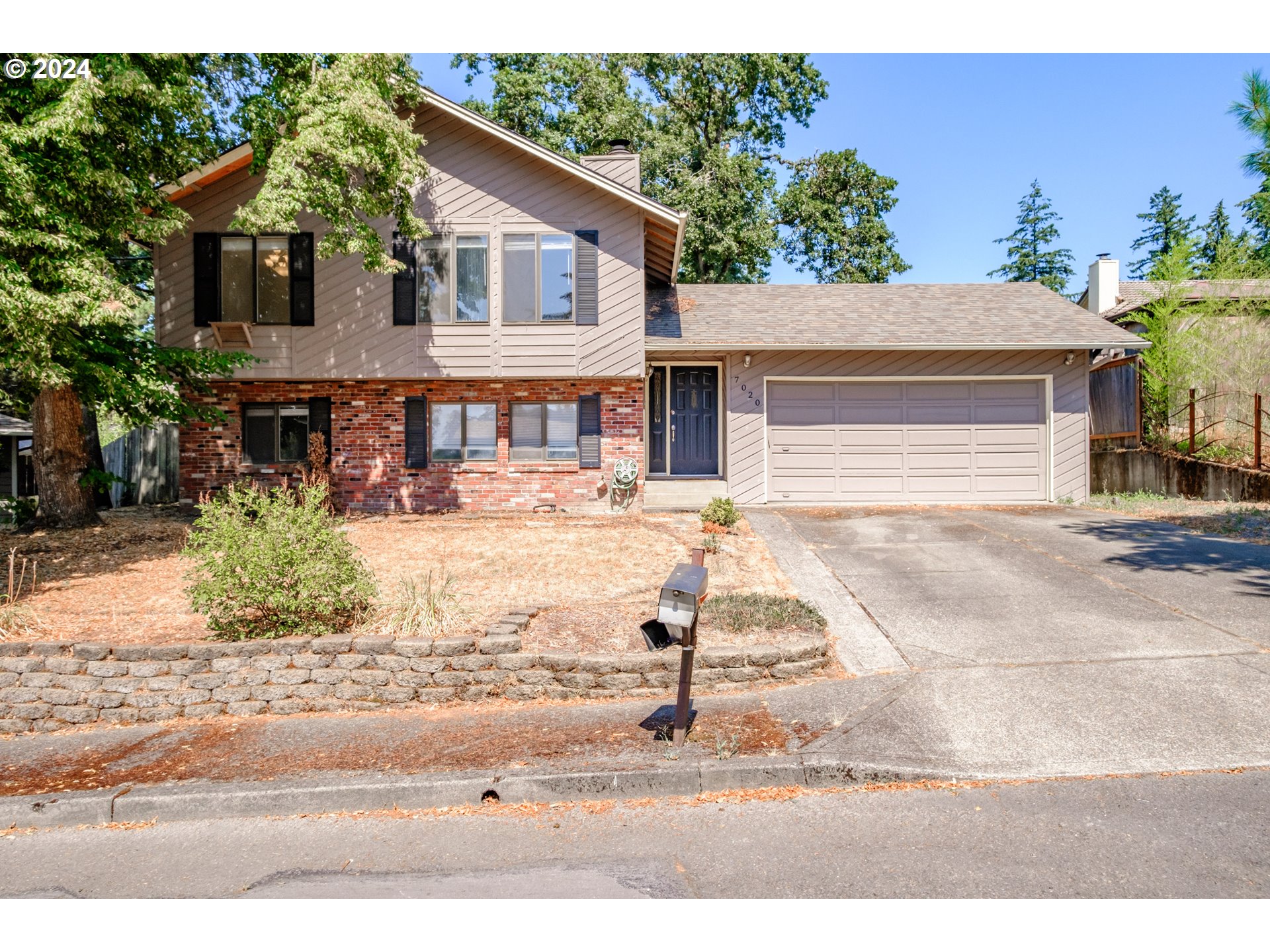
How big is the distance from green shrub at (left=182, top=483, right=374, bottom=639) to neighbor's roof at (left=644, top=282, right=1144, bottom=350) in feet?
28.1

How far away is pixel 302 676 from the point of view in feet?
19.3

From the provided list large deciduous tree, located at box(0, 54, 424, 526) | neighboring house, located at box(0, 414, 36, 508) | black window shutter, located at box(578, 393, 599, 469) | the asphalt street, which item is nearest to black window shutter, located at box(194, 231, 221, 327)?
large deciduous tree, located at box(0, 54, 424, 526)

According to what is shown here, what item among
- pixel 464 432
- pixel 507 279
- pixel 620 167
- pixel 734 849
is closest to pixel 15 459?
pixel 464 432

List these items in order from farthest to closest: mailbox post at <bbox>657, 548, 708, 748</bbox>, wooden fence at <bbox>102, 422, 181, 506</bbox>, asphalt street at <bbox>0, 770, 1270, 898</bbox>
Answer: wooden fence at <bbox>102, 422, 181, 506</bbox> → mailbox post at <bbox>657, 548, 708, 748</bbox> → asphalt street at <bbox>0, 770, 1270, 898</bbox>

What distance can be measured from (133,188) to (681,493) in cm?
960

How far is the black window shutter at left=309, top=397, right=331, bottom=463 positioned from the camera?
1417 centimetres

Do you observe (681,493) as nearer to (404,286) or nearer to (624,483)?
(624,483)

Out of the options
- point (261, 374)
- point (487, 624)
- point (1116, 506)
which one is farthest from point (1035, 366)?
point (261, 374)

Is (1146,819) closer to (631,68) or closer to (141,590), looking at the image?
(141,590)

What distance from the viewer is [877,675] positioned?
19.4 feet

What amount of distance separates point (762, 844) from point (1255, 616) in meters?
5.84

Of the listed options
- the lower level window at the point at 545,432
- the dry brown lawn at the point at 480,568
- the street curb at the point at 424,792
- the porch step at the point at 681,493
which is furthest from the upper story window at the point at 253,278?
the street curb at the point at 424,792

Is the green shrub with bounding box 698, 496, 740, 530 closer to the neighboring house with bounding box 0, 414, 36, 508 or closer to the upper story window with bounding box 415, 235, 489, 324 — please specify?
the upper story window with bounding box 415, 235, 489, 324

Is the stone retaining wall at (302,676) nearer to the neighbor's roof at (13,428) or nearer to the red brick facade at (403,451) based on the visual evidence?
the red brick facade at (403,451)
